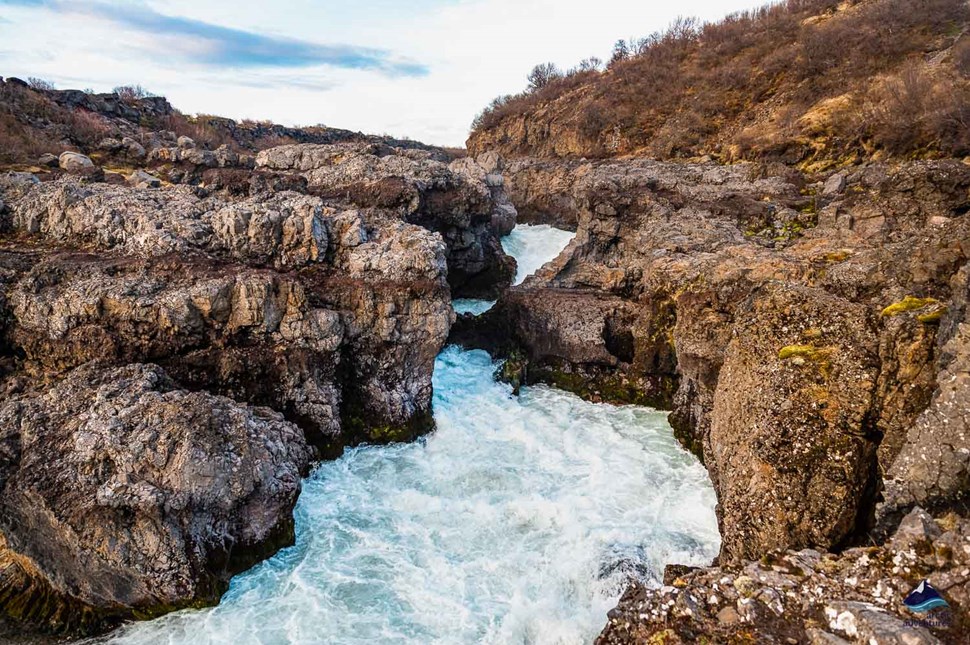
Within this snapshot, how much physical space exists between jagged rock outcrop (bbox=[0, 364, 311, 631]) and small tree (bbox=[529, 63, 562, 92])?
2748 inches

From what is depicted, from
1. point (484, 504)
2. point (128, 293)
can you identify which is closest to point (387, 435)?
point (484, 504)

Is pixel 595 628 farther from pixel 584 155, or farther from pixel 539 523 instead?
pixel 584 155

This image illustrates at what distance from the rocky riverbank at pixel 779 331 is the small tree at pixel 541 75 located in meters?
48.4

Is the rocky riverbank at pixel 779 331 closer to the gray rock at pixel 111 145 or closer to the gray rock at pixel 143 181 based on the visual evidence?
the gray rock at pixel 143 181

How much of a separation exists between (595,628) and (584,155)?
4571 cm

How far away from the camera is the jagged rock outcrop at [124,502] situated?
1009 cm

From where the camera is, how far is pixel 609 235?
24.6 meters

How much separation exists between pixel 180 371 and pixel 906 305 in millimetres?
16908

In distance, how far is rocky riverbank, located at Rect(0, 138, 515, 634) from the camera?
33.6 feet

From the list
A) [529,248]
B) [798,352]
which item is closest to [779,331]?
[798,352]

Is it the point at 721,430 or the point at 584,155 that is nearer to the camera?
the point at 721,430

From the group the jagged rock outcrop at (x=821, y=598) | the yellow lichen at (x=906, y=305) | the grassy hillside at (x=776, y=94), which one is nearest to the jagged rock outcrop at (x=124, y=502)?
the jagged rock outcrop at (x=821, y=598)

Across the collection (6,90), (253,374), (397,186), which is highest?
(6,90)

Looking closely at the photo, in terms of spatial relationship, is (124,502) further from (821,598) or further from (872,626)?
(872,626)
